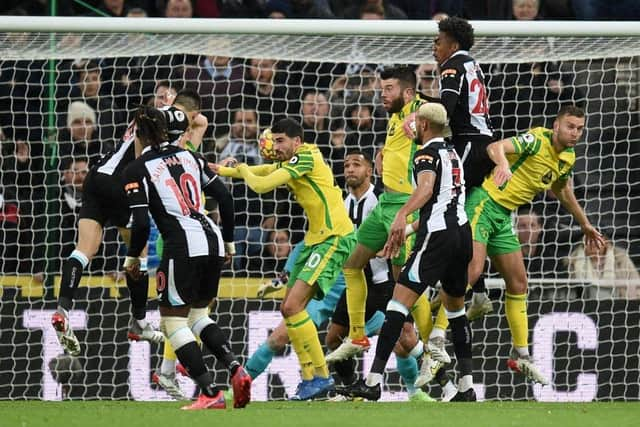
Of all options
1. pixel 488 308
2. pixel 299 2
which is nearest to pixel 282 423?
pixel 488 308

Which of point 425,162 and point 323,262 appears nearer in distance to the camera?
point 425,162

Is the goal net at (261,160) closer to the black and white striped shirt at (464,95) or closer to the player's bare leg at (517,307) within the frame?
the black and white striped shirt at (464,95)

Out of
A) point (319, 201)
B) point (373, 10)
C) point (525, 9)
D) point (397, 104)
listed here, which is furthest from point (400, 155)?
point (525, 9)

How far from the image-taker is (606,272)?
12516 millimetres

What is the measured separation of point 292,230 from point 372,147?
3.59 ft

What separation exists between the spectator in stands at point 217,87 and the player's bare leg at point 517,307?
3762 millimetres

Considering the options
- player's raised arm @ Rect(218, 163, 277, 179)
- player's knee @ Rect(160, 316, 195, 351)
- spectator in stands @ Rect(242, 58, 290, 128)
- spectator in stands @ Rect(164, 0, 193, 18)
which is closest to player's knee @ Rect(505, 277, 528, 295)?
player's raised arm @ Rect(218, 163, 277, 179)

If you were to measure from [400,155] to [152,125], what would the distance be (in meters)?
2.36

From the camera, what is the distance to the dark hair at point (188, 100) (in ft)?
35.3

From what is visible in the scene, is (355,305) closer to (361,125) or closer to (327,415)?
(327,415)

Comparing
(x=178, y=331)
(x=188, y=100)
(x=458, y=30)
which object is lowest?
(x=178, y=331)

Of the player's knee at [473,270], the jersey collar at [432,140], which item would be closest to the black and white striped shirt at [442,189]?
the jersey collar at [432,140]

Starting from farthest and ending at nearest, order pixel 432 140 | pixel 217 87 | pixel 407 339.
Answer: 1. pixel 217 87
2. pixel 407 339
3. pixel 432 140

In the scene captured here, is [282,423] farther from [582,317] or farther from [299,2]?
[299,2]
